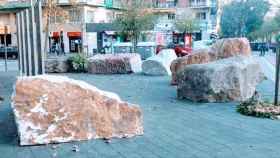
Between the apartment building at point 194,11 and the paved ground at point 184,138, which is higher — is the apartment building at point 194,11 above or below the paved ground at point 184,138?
above

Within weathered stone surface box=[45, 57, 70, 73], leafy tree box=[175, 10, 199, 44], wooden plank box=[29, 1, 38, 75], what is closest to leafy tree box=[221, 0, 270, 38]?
leafy tree box=[175, 10, 199, 44]

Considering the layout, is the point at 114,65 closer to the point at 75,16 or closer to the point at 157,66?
the point at 157,66

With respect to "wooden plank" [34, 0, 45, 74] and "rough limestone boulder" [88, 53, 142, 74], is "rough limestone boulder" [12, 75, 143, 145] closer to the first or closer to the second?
"wooden plank" [34, 0, 45, 74]

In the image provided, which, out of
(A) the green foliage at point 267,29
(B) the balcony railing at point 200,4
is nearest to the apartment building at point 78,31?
(B) the balcony railing at point 200,4

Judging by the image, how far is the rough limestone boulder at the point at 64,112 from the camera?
5.32 metres

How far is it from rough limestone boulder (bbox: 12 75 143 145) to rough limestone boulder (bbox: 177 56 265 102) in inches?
141

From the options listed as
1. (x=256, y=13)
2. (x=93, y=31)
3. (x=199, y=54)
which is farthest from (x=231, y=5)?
(x=199, y=54)

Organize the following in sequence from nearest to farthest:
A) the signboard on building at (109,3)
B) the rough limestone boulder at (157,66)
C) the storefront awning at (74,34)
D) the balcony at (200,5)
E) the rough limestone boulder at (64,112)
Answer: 1. the rough limestone boulder at (64,112)
2. the rough limestone boulder at (157,66)
3. the storefront awning at (74,34)
4. the signboard on building at (109,3)
5. the balcony at (200,5)

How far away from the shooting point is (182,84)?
9.59 m

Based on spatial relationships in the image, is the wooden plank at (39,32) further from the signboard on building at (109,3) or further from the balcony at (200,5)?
the balcony at (200,5)

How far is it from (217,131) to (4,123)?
145 inches

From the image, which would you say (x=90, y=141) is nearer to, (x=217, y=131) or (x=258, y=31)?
(x=217, y=131)

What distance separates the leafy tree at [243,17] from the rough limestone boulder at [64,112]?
48.3 metres

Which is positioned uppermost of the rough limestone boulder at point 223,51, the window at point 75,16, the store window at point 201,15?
the store window at point 201,15
